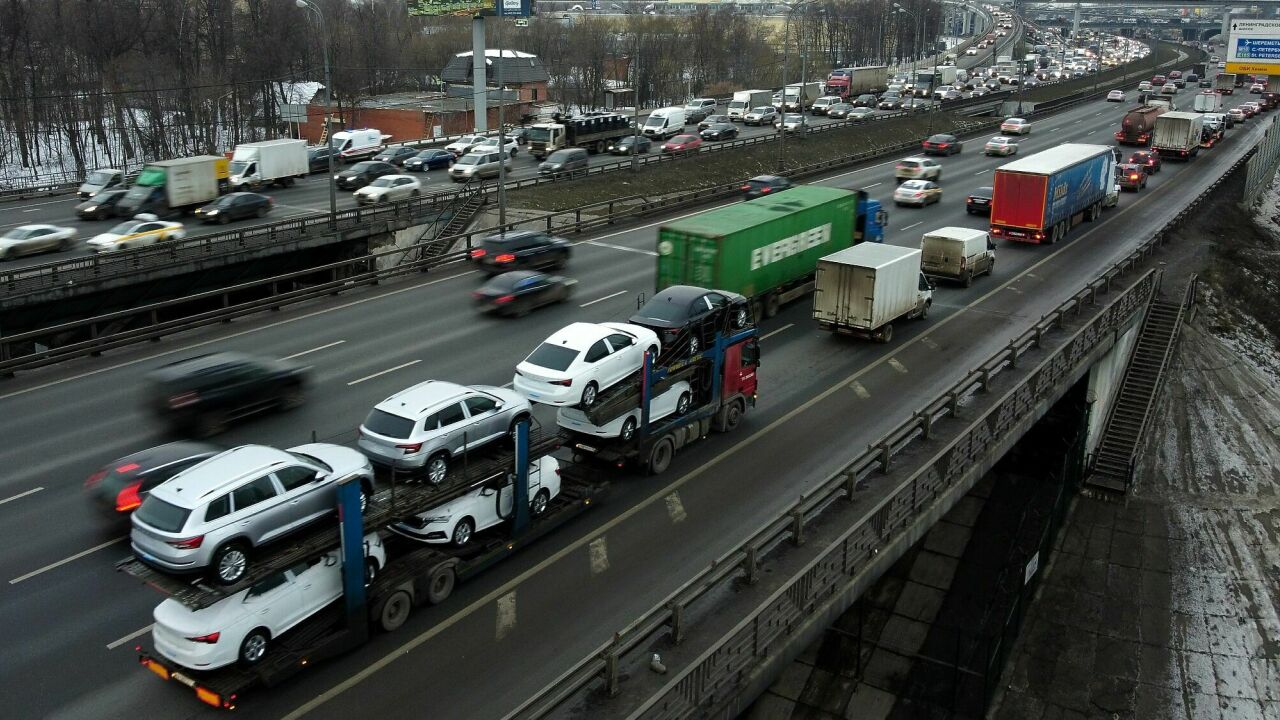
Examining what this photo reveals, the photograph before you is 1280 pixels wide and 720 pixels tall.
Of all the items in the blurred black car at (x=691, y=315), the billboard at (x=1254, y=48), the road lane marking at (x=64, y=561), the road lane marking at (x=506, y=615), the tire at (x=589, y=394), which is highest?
the billboard at (x=1254, y=48)

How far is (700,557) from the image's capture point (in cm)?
1670

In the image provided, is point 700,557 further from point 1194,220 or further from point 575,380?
point 1194,220

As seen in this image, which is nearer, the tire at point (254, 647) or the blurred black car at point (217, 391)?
the tire at point (254, 647)

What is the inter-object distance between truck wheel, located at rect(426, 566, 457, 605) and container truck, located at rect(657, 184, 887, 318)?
46.9ft

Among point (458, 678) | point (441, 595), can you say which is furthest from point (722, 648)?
point (441, 595)

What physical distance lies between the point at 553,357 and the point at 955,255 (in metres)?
19.5

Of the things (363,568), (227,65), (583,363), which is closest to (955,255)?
(583,363)

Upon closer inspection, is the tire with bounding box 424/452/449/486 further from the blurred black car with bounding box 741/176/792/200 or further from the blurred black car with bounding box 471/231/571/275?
the blurred black car with bounding box 741/176/792/200

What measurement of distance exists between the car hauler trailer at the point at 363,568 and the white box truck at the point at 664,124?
5947 centimetres

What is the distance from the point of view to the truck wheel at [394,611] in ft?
47.1

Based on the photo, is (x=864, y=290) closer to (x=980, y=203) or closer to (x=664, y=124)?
(x=980, y=203)

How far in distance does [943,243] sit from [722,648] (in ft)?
81.4

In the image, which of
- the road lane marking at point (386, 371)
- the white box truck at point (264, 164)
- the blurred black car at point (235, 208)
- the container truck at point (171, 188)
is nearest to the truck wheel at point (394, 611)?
the road lane marking at point (386, 371)

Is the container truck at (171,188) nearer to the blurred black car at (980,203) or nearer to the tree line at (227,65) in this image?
the tree line at (227,65)
